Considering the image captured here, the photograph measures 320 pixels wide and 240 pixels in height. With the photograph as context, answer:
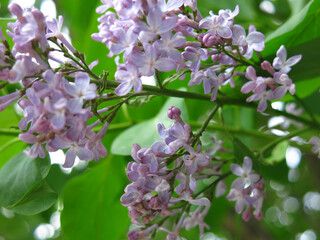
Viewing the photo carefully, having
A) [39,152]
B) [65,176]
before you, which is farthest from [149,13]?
[65,176]

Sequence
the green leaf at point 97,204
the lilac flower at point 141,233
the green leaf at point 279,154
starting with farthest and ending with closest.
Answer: the green leaf at point 97,204 < the green leaf at point 279,154 < the lilac flower at point 141,233

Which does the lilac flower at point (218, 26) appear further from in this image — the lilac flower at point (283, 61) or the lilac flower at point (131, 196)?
the lilac flower at point (131, 196)

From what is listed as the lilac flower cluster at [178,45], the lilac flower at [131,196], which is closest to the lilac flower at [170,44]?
the lilac flower cluster at [178,45]

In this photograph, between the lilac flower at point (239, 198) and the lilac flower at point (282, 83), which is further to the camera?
the lilac flower at point (239, 198)

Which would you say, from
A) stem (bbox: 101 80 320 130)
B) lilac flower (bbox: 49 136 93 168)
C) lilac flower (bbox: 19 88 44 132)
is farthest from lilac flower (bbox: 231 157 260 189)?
lilac flower (bbox: 19 88 44 132)

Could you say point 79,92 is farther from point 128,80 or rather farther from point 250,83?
point 250,83

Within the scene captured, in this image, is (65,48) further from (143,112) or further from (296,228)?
(296,228)

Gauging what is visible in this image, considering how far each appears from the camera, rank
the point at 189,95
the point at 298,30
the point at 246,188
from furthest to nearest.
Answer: the point at 298,30, the point at 246,188, the point at 189,95

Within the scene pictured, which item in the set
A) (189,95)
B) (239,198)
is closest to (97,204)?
(239,198)
